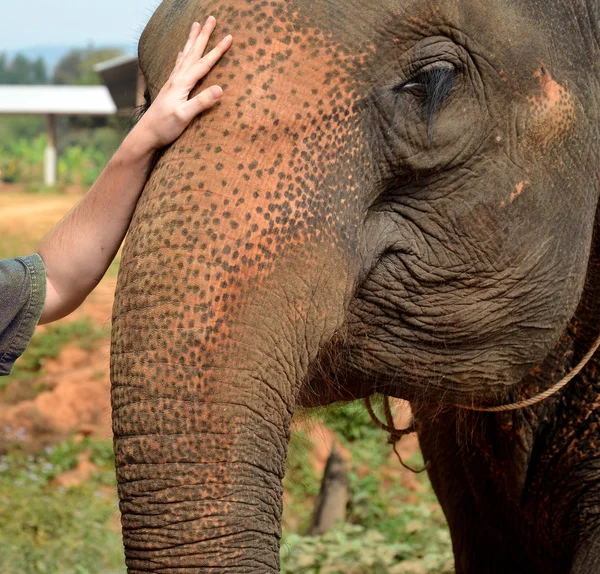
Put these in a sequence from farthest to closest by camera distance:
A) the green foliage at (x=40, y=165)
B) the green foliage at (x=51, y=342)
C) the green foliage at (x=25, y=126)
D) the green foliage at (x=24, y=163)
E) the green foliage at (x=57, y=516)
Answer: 1. the green foliage at (x=25, y=126)
2. the green foliage at (x=24, y=163)
3. the green foliage at (x=40, y=165)
4. the green foliage at (x=51, y=342)
5. the green foliage at (x=57, y=516)

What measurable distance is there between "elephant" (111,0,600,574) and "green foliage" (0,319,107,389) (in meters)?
6.03

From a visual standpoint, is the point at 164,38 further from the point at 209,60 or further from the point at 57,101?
the point at 57,101

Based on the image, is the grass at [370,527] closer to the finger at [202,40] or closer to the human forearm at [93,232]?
the human forearm at [93,232]

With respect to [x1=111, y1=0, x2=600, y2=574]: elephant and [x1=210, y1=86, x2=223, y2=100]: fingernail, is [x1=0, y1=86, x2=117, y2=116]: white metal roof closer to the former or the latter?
[x1=111, y1=0, x2=600, y2=574]: elephant

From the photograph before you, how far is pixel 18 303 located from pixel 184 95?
65cm

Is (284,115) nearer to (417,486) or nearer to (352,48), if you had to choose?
(352,48)

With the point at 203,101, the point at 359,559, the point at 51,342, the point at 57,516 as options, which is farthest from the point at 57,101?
the point at 203,101

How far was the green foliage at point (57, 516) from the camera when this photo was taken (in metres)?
4.54

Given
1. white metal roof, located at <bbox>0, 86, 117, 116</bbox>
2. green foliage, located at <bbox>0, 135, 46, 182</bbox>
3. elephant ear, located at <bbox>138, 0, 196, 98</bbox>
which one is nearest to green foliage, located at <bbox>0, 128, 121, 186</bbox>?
green foliage, located at <bbox>0, 135, 46, 182</bbox>

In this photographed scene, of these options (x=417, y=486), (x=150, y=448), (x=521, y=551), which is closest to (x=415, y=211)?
(x=150, y=448)

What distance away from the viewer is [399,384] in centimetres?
216

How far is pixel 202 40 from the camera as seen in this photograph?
1798 millimetres

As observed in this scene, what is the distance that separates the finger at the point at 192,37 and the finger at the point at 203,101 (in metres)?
0.12

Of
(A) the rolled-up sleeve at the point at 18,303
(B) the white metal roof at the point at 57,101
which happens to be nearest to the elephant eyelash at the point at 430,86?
(A) the rolled-up sleeve at the point at 18,303
